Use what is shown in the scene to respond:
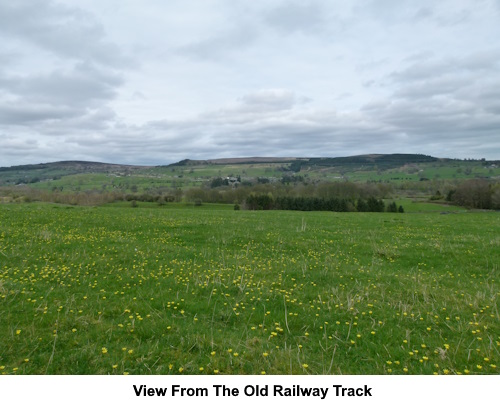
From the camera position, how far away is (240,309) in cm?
812

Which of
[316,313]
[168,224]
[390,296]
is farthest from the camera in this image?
[168,224]

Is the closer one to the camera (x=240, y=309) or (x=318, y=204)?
(x=240, y=309)

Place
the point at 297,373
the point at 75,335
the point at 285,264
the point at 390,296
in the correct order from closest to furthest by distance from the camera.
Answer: the point at 297,373 < the point at 75,335 < the point at 390,296 < the point at 285,264

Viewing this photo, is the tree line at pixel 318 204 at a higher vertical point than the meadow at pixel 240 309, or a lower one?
lower

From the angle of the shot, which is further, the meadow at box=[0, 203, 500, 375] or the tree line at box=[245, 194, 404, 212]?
the tree line at box=[245, 194, 404, 212]

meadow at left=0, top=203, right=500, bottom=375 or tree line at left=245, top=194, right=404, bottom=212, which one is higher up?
meadow at left=0, top=203, right=500, bottom=375

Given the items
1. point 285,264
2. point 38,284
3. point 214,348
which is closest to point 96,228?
point 38,284

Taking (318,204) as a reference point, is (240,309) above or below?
above

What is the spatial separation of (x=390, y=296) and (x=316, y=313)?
274 centimetres

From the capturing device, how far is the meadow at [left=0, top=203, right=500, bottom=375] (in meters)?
5.72

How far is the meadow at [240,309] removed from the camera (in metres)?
5.72

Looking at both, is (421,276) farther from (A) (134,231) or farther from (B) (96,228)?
(B) (96,228)

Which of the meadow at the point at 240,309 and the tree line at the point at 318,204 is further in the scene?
the tree line at the point at 318,204

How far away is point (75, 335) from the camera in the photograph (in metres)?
6.42
